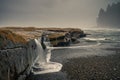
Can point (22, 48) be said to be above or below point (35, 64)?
above

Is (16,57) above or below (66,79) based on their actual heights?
Result: above

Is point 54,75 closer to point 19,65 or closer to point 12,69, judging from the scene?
point 19,65

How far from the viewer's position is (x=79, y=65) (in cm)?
3403

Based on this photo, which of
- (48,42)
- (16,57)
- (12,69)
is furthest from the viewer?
(48,42)

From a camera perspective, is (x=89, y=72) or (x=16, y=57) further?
(x=89, y=72)

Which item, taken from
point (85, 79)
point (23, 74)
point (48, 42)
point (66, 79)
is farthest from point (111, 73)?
point (48, 42)

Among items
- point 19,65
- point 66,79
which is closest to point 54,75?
point 66,79

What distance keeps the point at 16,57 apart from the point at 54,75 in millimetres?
7697

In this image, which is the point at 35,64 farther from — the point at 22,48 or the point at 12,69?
the point at 12,69

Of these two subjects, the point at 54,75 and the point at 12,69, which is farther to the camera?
the point at 54,75

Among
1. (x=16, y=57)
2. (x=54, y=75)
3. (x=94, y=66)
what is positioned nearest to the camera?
(x=16, y=57)

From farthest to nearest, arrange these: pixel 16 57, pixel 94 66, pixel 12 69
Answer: pixel 94 66, pixel 16 57, pixel 12 69

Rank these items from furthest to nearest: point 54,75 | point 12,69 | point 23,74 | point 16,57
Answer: point 54,75 → point 23,74 → point 16,57 → point 12,69

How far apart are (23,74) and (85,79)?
7905 mm
